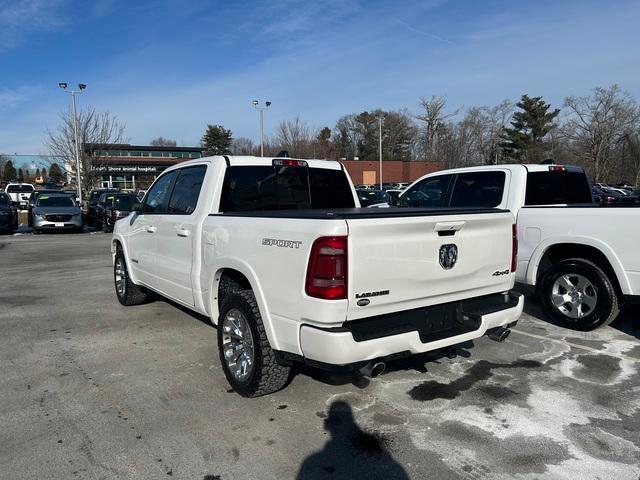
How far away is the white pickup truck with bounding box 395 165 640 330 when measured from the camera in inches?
203

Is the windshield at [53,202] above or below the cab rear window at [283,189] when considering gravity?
below

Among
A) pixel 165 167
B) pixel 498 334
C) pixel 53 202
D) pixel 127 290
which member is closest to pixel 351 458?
pixel 498 334

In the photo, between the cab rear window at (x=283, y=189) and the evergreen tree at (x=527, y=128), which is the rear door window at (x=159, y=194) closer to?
the cab rear window at (x=283, y=189)

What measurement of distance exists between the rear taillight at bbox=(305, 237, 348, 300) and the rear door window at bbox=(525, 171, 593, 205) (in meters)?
4.31

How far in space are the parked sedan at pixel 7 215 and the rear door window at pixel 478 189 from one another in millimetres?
17566

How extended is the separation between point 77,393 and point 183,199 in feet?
6.79

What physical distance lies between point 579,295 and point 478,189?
201cm

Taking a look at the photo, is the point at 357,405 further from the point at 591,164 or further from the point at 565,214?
the point at 591,164

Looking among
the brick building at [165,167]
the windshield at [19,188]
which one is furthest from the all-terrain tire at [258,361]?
the brick building at [165,167]

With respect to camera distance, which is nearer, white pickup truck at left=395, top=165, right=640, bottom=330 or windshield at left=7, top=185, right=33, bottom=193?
white pickup truck at left=395, top=165, right=640, bottom=330

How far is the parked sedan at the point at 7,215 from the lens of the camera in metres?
18.3

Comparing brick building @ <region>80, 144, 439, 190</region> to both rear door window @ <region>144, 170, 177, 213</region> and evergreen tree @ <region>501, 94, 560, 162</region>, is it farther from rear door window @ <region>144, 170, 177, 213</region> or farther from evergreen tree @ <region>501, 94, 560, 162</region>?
rear door window @ <region>144, 170, 177, 213</region>

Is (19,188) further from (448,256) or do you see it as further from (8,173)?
(8,173)

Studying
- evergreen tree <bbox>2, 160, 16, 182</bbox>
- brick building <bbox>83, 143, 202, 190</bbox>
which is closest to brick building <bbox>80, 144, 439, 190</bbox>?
brick building <bbox>83, 143, 202, 190</bbox>
